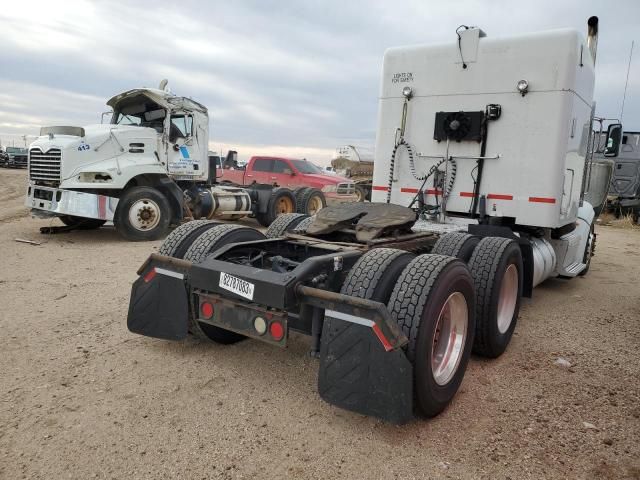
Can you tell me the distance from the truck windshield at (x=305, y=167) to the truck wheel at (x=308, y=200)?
224 centimetres

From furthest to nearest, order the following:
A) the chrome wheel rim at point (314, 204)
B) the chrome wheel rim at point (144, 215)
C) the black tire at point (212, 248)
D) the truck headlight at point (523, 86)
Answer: the chrome wheel rim at point (314, 204), the chrome wheel rim at point (144, 215), the truck headlight at point (523, 86), the black tire at point (212, 248)

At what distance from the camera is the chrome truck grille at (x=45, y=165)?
8.98 meters

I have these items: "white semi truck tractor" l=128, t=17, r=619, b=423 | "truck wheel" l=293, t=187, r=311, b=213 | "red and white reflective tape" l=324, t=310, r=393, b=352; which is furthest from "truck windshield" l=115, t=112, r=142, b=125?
"red and white reflective tape" l=324, t=310, r=393, b=352

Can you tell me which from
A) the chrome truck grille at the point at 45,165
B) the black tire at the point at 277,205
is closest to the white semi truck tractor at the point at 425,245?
the chrome truck grille at the point at 45,165

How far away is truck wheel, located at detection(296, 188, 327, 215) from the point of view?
42.4 ft

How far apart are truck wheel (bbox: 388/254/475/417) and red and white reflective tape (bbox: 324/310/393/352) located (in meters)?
0.23

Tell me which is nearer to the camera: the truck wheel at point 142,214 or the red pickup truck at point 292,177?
the truck wheel at point 142,214

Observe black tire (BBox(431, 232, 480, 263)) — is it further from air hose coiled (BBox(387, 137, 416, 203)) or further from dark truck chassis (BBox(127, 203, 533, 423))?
air hose coiled (BBox(387, 137, 416, 203))

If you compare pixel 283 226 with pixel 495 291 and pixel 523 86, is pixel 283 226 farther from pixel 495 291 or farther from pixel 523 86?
pixel 523 86

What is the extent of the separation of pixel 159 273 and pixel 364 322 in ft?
5.80

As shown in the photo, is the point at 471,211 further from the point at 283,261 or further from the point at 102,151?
the point at 102,151

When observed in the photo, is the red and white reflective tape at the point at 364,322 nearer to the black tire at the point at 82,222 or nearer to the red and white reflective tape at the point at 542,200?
the red and white reflective tape at the point at 542,200

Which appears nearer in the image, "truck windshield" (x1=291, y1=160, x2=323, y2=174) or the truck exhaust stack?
the truck exhaust stack

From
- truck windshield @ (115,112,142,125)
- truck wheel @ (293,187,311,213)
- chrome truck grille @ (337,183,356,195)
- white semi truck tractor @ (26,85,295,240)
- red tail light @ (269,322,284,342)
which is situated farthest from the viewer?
chrome truck grille @ (337,183,356,195)
